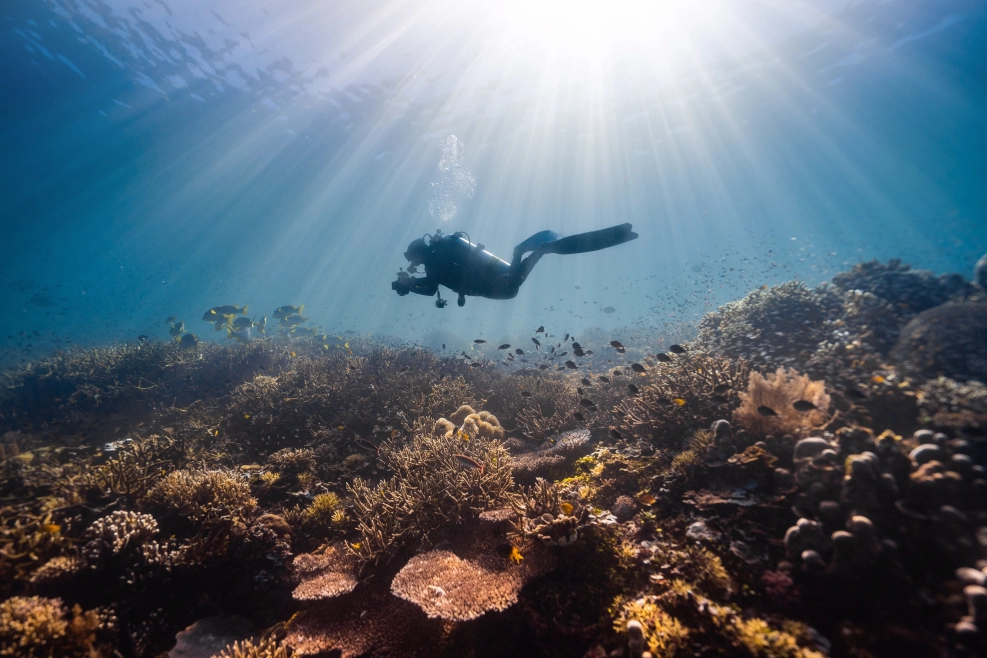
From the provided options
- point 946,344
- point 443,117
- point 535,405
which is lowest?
point 535,405

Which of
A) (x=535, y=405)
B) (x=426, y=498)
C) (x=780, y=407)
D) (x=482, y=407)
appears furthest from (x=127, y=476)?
(x=780, y=407)

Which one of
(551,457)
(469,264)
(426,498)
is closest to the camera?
(426,498)

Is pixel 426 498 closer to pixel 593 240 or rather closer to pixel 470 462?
pixel 470 462

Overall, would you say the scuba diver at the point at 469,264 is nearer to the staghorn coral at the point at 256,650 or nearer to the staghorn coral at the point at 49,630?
the staghorn coral at the point at 256,650

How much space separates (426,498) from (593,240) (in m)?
6.21

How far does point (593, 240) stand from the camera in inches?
313

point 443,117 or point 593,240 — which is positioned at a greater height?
point 443,117

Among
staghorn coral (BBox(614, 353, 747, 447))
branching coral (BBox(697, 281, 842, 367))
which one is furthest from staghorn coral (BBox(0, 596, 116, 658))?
branching coral (BBox(697, 281, 842, 367))

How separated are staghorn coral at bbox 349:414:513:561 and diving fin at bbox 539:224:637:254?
4.94 m

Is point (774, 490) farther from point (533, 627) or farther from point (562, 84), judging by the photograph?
point (562, 84)

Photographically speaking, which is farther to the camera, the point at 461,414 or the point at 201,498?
the point at 461,414

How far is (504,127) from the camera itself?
3105 centimetres

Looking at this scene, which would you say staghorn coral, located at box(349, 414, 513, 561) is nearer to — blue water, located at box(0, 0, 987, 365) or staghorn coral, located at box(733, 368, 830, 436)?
staghorn coral, located at box(733, 368, 830, 436)

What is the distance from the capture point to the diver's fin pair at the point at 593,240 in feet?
24.9
